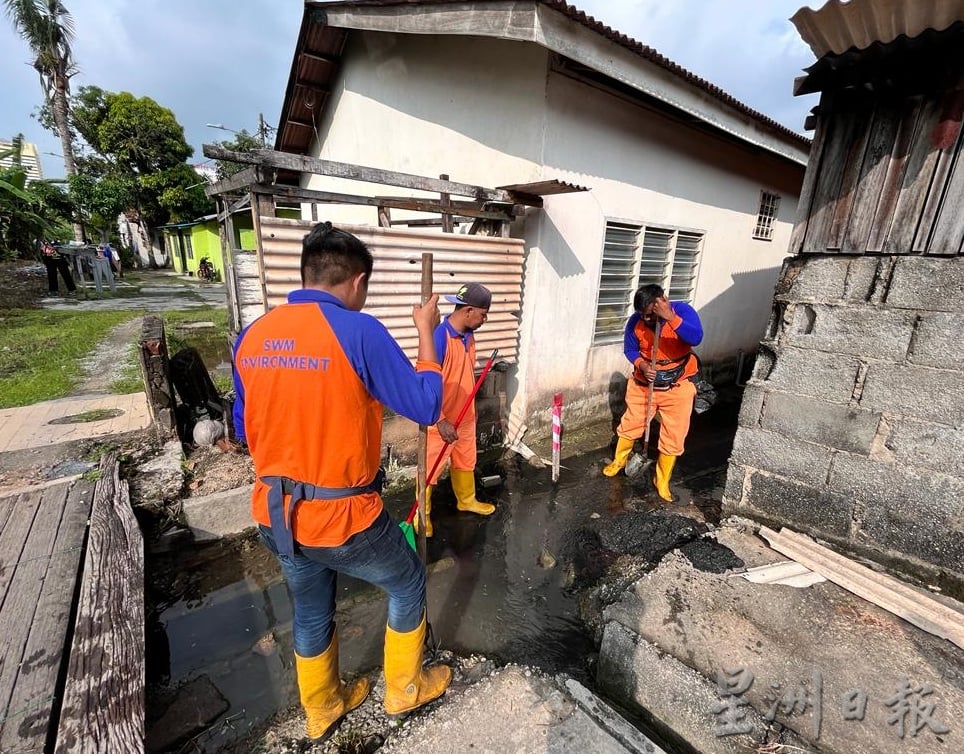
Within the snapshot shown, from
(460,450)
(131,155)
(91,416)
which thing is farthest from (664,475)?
(131,155)

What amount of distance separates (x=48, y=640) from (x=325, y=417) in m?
2.22

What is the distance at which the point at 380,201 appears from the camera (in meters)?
3.92

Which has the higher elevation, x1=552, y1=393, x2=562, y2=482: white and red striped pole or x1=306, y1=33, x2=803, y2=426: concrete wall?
x1=306, y1=33, x2=803, y2=426: concrete wall

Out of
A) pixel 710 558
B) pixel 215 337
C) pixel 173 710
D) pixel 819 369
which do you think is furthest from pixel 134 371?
pixel 819 369

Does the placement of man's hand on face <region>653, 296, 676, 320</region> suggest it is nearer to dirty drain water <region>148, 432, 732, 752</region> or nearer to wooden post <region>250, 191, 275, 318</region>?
dirty drain water <region>148, 432, 732, 752</region>

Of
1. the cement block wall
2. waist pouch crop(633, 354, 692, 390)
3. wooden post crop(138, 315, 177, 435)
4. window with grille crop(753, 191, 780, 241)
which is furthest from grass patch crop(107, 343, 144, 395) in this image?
window with grille crop(753, 191, 780, 241)

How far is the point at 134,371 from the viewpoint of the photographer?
22.9 feet

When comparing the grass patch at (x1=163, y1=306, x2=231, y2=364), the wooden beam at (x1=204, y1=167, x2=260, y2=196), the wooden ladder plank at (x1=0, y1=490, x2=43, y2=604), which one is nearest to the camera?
the wooden ladder plank at (x1=0, y1=490, x2=43, y2=604)

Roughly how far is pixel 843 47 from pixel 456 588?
4364 millimetres

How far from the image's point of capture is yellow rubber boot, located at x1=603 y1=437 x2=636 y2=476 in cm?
518

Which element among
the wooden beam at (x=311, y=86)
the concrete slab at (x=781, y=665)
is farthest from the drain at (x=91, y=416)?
the wooden beam at (x=311, y=86)

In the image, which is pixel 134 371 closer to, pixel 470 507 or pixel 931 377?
pixel 470 507

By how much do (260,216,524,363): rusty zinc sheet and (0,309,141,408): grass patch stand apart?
4.80m
